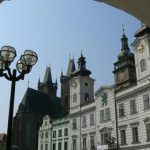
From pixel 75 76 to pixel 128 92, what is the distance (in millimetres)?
14673

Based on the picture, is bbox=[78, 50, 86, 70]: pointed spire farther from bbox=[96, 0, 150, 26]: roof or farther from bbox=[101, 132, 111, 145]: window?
bbox=[96, 0, 150, 26]: roof

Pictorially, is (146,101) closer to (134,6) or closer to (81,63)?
(81,63)

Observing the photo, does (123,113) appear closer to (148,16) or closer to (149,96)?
(149,96)

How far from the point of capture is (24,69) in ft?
35.2

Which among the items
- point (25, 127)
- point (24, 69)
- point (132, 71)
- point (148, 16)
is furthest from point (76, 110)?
point (148, 16)

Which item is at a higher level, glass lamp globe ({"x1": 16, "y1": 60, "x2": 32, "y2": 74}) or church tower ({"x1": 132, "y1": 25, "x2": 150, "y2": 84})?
church tower ({"x1": 132, "y1": 25, "x2": 150, "y2": 84})

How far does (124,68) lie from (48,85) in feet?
150

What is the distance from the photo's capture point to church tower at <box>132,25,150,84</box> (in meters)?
35.3

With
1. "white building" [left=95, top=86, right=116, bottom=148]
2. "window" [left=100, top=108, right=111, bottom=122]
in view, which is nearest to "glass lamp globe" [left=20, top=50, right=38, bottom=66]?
"white building" [left=95, top=86, right=116, bottom=148]

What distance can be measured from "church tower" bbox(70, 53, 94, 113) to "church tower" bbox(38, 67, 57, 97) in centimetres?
4109

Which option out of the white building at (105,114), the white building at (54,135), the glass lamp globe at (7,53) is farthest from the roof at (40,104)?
the glass lamp globe at (7,53)

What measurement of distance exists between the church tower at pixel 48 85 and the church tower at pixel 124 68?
43.1 metres

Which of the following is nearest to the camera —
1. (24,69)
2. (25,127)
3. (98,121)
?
(24,69)

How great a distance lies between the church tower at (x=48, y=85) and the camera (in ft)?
299
